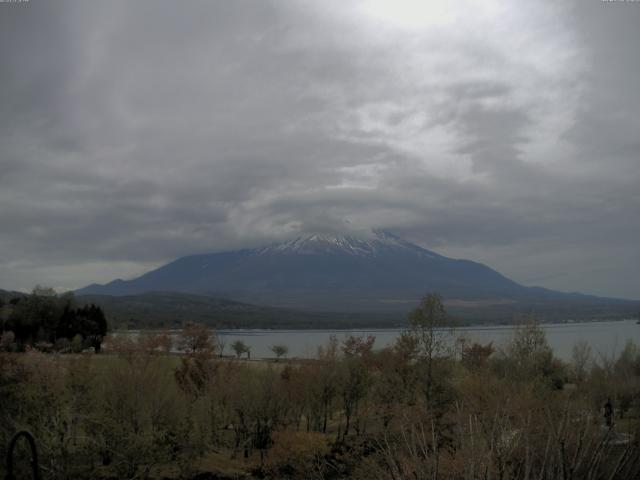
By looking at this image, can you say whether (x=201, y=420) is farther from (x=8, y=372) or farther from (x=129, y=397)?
(x=8, y=372)

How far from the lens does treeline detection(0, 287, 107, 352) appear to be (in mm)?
69875

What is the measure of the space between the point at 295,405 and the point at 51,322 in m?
49.3

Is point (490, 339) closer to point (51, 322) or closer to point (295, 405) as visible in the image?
point (295, 405)

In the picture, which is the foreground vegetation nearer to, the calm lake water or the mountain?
the calm lake water

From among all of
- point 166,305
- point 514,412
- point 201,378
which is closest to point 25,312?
point 201,378

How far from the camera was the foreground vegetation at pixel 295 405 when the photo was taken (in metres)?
24.5

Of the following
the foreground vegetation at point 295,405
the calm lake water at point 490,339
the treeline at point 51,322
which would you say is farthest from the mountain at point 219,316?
the foreground vegetation at point 295,405

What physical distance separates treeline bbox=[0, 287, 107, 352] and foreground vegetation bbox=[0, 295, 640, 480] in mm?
29916

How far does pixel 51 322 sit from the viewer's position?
7262 cm

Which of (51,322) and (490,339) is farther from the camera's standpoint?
(51,322)

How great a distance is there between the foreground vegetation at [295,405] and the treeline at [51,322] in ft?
98.1

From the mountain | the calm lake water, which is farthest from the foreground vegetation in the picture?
the mountain

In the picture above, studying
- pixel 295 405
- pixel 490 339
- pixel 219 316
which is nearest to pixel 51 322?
pixel 295 405

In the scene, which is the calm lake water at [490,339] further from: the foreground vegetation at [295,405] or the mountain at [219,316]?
the mountain at [219,316]
